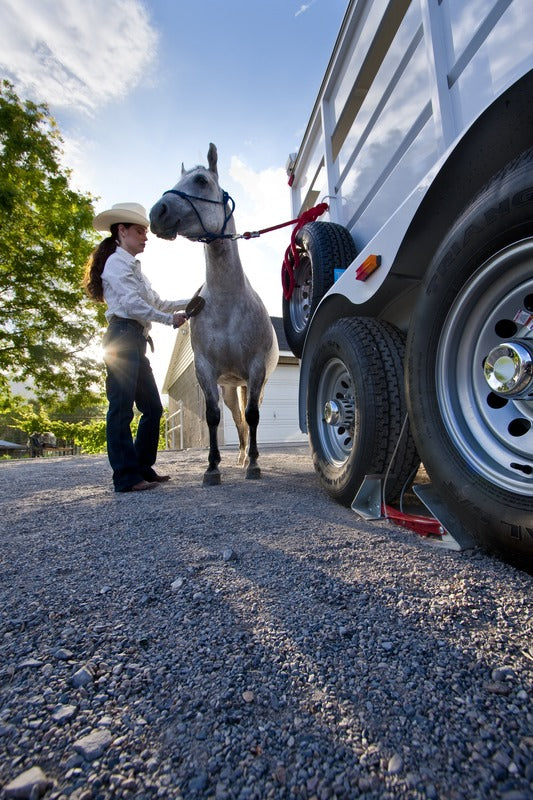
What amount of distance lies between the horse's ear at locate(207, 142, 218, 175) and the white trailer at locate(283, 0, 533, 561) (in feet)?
5.07

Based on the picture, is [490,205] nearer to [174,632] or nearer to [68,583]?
[174,632]

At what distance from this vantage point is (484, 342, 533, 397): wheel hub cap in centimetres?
112

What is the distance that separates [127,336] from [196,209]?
1.16m

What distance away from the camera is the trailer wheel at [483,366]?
107 centimetres

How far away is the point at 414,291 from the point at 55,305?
11505 mm

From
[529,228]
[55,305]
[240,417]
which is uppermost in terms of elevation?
[55,305]

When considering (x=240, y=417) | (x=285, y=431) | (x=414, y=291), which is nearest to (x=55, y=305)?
(x=285, y=431)

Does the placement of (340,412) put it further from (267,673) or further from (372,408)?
(267,673)

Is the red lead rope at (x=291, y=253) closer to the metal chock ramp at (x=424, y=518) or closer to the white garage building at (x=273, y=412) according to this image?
the metal chock ramp at (x=424, y=518)

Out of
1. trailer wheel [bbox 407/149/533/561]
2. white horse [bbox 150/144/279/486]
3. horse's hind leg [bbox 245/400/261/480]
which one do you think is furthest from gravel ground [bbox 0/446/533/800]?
horse's hind leg [bbox 245/400/261/480]

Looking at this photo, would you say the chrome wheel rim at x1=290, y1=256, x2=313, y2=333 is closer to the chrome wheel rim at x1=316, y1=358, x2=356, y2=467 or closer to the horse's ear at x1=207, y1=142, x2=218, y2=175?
the chrome wheel rim at x1=316, y1=358, x2=356, y2=467

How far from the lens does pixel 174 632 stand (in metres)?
0.90

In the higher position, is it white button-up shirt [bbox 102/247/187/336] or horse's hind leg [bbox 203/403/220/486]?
white button-up shirt [bbox 102/247/187/336]

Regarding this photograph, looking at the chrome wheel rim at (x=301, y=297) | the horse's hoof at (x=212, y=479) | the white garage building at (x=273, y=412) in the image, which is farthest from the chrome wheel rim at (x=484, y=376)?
the white garage building at (x=273, y=412)
